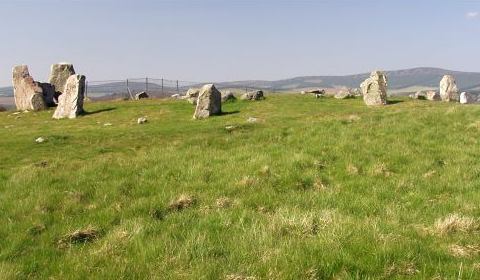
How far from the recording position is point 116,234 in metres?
8.67

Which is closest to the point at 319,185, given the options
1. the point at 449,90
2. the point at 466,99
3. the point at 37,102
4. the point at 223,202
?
the point at 223,202

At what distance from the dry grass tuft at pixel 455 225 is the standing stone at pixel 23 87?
4761 cm

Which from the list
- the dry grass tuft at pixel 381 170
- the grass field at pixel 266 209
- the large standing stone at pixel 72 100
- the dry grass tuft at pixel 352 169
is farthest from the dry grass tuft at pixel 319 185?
the large standing stone at pixel 72 100

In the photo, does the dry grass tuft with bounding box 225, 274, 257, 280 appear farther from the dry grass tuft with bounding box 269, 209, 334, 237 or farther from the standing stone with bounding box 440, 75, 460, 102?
the standing stone with bounding box 440, 75, 460, 102

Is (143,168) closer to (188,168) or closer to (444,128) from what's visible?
(188,168)

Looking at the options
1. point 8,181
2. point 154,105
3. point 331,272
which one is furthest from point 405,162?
point 154,105

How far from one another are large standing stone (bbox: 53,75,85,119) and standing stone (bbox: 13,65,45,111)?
25.3ft

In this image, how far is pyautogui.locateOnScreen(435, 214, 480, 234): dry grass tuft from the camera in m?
8.37

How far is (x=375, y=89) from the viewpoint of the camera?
4475 centimetres

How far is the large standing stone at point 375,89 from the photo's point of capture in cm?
4447

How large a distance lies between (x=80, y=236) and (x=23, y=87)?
4654 cm

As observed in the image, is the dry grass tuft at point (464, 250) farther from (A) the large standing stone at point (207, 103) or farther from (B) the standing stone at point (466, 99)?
(B) the standing stone at point (466, 99)

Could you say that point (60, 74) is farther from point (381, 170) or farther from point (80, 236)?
point (80, 236)

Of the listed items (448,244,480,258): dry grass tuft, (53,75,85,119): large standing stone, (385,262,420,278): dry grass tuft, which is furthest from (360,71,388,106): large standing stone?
(385,262,420,278): dry grass tuft
